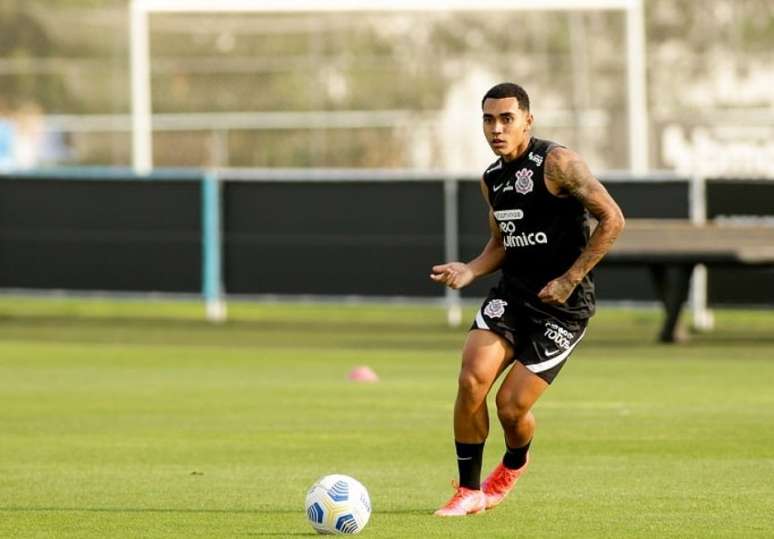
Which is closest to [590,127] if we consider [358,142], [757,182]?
[358,142]

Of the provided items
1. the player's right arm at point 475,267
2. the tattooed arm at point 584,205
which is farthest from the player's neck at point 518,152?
the player's right arm at point 475,267

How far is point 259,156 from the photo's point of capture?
148 feet

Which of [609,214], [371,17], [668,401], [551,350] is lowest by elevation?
[668,401]

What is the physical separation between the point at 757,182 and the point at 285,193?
6.43 metres

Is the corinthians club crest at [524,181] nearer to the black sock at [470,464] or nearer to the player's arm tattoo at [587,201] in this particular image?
the player's arm tattoo at [587,201]

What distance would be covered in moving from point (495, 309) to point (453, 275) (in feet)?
0.92

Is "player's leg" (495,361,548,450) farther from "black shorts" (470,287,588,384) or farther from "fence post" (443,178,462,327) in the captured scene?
"fence post" (443,178,462,327)

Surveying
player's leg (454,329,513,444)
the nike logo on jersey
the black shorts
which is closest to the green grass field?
player's leg (454,329,513,444)

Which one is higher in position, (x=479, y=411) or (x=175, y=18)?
(x=175, y=18)

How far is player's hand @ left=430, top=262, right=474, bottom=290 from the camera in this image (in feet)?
35.8

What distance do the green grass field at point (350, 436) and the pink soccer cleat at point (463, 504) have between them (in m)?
0.08

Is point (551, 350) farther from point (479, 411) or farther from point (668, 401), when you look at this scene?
point (668, 401)

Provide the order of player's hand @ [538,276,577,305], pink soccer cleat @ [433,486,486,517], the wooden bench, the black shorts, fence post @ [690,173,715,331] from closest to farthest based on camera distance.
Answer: player's hand @ [538,276,577,305] → pink soccer cleat @ [433,486,486,517] → the black shorts → the wooden bench → fence post @ [690,173,715,331]

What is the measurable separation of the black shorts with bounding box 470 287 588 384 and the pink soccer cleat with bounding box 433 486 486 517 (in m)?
0.70
